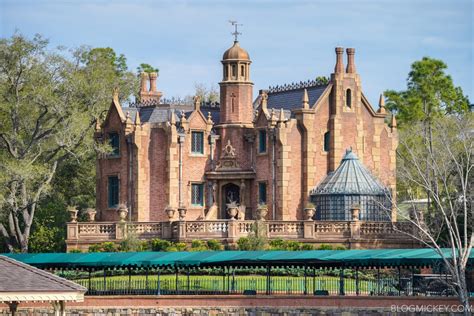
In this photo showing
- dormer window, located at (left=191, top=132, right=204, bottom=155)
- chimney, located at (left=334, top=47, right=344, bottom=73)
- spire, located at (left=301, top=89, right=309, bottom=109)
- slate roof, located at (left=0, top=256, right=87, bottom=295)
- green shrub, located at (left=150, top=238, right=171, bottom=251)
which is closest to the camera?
slate roof, located at (left=0, top=256, right=87, bottom=295)

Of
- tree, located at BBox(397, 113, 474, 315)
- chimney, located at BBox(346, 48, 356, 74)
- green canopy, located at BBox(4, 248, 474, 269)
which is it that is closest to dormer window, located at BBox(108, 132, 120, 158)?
chimney, located at BBox(346, 48, 356, 74)

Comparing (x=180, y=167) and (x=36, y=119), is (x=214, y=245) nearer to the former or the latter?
(x=180, y=167)

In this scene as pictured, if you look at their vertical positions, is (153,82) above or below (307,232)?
above

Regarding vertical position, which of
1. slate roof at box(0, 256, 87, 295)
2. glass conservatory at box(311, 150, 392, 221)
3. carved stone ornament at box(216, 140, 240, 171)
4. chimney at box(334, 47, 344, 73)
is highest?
chimney at box(334, 47, 344, 73)

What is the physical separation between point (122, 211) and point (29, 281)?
88.6 feet

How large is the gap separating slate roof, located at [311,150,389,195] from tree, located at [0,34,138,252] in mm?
13484

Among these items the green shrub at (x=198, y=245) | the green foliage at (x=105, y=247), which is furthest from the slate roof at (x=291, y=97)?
the green foliage at (x=105, y=247)

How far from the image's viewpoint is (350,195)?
8381 cm

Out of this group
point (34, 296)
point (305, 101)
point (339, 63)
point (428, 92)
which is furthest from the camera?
point (428, 92)

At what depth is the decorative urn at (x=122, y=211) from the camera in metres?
85.1

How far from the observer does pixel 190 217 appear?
87562 millimetres

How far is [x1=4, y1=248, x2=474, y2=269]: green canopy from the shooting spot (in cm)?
6825

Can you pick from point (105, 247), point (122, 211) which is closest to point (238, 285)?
point (105, 247)

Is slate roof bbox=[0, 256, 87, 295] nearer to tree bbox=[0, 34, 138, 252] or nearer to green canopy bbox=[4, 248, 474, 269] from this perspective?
green canopy bbox=[4, 248, 474, 269]
